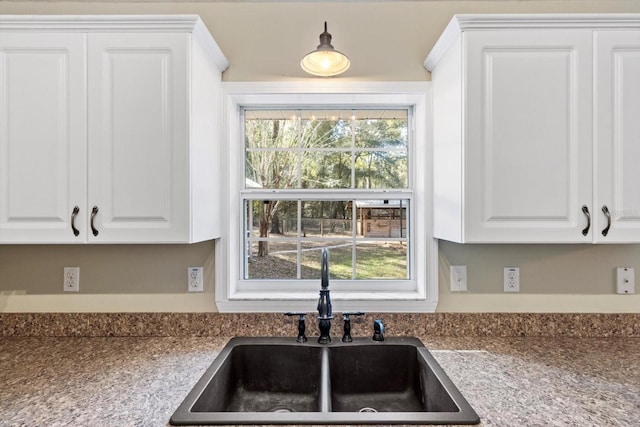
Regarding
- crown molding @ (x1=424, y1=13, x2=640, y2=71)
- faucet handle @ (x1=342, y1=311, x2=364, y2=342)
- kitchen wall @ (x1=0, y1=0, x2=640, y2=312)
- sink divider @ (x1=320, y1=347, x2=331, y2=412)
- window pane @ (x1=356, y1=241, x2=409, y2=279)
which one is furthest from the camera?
window pane @ (x1=356, y1=241, x2=409, y2=279)

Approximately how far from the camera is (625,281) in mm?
1618

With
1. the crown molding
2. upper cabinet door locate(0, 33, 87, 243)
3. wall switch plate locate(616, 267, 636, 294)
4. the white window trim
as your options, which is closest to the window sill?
the white window trim

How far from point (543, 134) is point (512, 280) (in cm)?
69

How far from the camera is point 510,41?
4.31ft

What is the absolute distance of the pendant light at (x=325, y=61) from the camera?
144cm

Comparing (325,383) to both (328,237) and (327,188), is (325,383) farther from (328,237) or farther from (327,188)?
(327,188)

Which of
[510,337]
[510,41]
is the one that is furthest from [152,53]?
[510,337]

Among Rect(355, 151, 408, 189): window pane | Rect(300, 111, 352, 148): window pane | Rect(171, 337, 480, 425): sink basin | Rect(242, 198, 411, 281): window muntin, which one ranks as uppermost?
Rect(300, 111, 352, 148): window pane

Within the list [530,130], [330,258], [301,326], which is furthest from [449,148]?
[301,326]

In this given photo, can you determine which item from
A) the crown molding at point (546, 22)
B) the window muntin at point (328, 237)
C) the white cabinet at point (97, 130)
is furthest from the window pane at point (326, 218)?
the crown molding at point (546, 22)

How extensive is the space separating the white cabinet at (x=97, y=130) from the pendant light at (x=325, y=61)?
1.48 feet

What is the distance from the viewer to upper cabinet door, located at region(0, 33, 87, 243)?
1328 mm

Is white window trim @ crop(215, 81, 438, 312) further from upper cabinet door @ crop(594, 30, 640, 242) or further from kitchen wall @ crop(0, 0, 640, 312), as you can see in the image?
upper cabinet door @ crop(594, 30, 640, 242)

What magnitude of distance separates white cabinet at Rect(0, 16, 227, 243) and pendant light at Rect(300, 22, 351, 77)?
0.45 meters
